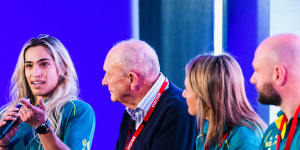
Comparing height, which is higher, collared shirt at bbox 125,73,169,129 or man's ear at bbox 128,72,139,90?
man's ear at bbox 128,72,139,90

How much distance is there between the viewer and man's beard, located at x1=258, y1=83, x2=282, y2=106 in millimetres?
1938

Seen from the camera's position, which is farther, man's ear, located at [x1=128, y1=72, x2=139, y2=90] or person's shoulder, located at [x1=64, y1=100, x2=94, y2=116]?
person's shoulder, located at [x1=64, y1=100, x2=94, y2=116]

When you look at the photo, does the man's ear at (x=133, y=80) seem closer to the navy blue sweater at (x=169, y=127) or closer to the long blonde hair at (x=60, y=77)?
the navy blue sweater at (x=169, y=127)

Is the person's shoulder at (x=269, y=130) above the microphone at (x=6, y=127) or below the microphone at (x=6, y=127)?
above

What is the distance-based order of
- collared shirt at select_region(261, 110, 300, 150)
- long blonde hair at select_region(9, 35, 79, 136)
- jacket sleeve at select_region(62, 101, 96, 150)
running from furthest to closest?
long blonde hair at select_region(9, 35, 79, 136)
jacket sleeve at select_region(62, 101, 96, 150)
collared shirt at select_region(261, 110, 300, 150)

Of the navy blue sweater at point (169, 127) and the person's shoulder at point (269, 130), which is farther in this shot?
the navy blue sweater at point (169, 127)

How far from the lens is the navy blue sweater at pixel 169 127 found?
238 cm

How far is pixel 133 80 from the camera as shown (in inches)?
102

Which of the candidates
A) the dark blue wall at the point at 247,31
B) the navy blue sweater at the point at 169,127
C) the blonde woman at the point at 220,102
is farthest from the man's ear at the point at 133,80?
the dark blue wall at the point at 247,31

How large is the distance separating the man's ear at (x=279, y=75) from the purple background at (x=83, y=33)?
2.18 m

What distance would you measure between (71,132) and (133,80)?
499 millimetres

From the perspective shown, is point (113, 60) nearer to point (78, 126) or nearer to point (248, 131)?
point (78, 126)

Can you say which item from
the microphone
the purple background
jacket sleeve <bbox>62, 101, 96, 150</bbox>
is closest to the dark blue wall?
the purple background

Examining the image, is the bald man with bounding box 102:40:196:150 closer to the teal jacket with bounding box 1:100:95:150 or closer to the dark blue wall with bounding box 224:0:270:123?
the teal jacket with bounding box 1:100:95:150
